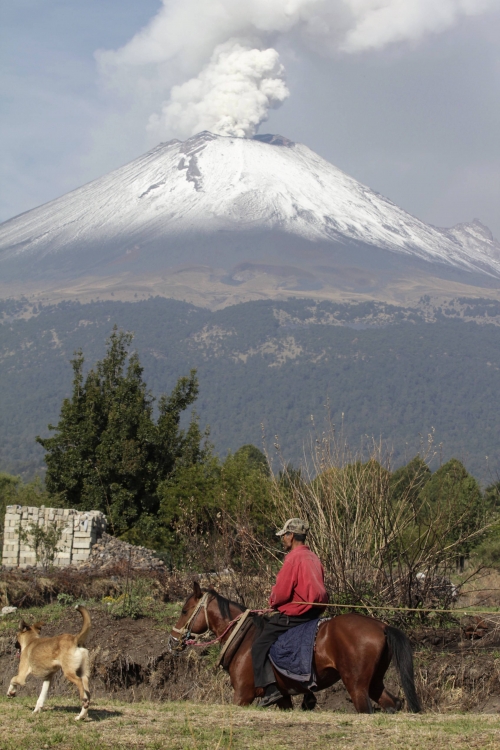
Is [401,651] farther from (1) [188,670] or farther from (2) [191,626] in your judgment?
(1) [188,670]

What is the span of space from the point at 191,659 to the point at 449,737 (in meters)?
6.50

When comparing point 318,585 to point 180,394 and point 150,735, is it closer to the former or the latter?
point 150,735

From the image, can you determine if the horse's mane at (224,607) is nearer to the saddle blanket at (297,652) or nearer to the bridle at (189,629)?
the bridle at (189,629)

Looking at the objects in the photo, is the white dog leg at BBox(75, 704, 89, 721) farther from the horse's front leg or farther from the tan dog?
the horse's front leg

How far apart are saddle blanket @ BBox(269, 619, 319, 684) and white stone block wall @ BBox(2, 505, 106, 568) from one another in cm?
1485

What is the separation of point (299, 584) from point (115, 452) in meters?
22.9

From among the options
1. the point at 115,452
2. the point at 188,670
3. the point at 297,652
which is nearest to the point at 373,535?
the point at 188,670

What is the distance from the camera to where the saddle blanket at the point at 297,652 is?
27.7 ft

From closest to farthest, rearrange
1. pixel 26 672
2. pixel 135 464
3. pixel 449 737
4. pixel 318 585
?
1. pixel 449 737
2. pixel 26 672
3. pixel 318 585
4. pixel 135 464

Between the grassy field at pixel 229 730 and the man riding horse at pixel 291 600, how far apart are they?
596mm

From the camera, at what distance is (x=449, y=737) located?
6.79 m

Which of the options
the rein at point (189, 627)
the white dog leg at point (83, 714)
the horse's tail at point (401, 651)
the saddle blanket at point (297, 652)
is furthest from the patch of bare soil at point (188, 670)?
the white dog leg at point (83, 714)

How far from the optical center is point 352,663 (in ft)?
27.1

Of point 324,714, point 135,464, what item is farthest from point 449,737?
point 135,464
